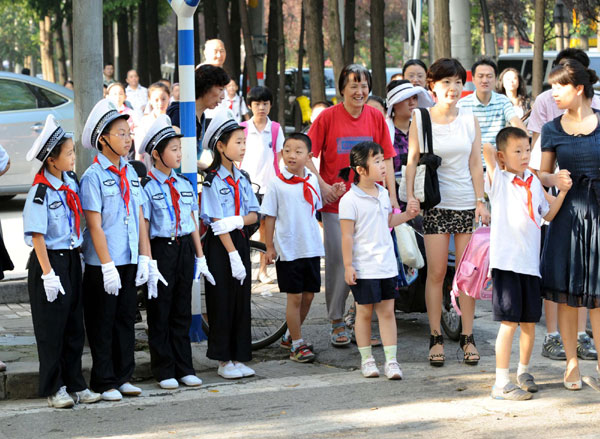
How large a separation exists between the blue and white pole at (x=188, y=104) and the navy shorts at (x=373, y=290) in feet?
4.32

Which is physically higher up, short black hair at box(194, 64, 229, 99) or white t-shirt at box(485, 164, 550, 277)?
short black hair at box(194, 64, 229, 99)

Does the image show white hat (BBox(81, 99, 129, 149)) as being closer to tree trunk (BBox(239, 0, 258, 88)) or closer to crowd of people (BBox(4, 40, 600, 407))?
crowd of people (BBox(4, 40, 600, 407))

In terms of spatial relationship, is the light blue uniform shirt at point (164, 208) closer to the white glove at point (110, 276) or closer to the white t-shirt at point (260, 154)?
the white glove at point (110, 276)

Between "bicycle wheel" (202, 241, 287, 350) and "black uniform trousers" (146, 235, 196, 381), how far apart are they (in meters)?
0.85

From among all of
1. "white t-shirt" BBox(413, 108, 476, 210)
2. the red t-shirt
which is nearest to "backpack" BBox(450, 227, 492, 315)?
"white t-shirt" BBox(413, 108, 476, 210)

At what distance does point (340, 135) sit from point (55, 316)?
2.61 meters

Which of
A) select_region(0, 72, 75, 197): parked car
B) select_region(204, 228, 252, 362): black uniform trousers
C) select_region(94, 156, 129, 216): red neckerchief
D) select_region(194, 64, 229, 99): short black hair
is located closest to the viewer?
select_region(94, 156, 129, 216): red neckerchief

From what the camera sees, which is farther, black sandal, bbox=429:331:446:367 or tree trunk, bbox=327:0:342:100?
tree trunk, bbox=327:0:342:100

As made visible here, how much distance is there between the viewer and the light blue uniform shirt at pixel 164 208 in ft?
21.7

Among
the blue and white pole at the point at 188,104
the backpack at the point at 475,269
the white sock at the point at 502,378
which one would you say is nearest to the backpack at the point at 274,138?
the blue and white pole at the point at 188,104

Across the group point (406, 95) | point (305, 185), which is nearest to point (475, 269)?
point (305, 185)

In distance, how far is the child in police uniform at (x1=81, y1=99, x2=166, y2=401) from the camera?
6289 mm

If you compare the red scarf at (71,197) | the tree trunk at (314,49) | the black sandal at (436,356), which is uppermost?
the tree trunk at (314,49)

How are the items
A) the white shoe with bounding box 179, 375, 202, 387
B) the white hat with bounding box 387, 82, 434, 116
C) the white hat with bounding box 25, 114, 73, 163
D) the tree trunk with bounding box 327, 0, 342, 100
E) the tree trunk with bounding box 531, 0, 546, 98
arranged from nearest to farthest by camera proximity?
the white hat with bounding box 25, 114, 73, 163 < the white shoe with bounding box 179, 375, 202, 387 < the white hat with bounding box 387, 82, 434, 116 < the tree trunk with bounding box 327, 0, 342, 100 < the tree trunk with bounding box 531, 0, 546, 98
